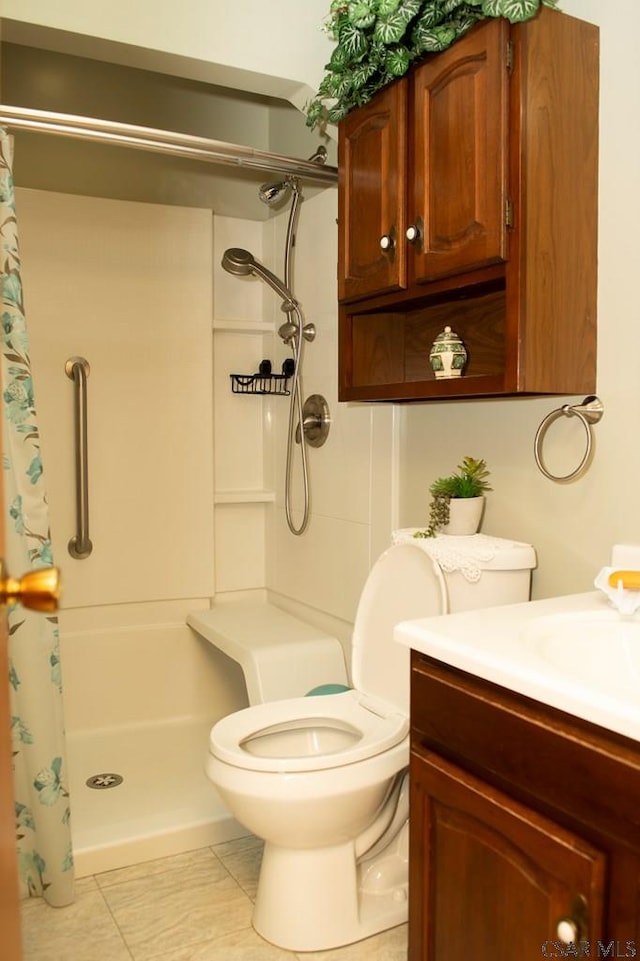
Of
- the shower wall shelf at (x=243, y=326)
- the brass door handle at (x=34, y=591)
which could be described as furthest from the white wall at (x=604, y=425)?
the shower wall shelf at (x=243, y=326)

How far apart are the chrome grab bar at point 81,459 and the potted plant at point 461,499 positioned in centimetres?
138

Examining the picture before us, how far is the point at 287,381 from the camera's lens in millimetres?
3053

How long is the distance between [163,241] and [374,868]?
2.25 meters

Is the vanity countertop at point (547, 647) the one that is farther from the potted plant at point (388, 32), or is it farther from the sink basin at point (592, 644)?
the potted plant at point (388, 32)

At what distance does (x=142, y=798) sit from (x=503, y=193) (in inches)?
79.1

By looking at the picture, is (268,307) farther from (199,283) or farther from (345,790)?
(345,790)

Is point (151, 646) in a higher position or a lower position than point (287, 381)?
lower

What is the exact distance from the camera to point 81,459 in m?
2.87

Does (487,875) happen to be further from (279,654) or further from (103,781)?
(103,781)

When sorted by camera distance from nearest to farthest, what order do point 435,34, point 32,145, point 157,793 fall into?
point 435,34 < point 157,793 < point 32,145

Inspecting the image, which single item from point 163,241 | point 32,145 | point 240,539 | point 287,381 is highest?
point 32,145

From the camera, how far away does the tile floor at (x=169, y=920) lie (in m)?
1.85

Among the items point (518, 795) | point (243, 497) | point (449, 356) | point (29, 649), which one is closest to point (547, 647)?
point (518, 795)

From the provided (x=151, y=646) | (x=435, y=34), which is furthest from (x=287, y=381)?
(x=435, y=34)
